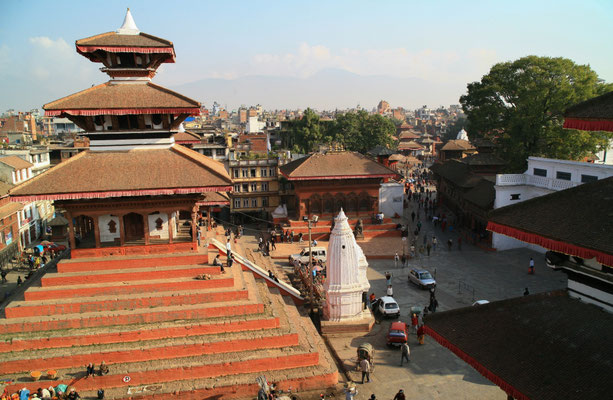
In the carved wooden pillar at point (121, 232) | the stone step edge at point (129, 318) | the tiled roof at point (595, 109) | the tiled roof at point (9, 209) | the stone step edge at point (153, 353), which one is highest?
the tiled roof at point (595, 109)

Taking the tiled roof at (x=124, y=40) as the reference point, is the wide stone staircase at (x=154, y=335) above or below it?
below

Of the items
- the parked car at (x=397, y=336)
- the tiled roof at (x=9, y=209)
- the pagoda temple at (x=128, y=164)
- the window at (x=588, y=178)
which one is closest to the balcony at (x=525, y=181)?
the window at (x=588, y=178)

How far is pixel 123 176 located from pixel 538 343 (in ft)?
43.3

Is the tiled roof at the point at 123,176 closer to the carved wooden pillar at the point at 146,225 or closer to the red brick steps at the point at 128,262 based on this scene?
the carved wooden pillar at the point at 146,225

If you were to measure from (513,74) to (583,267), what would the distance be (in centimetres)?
3564

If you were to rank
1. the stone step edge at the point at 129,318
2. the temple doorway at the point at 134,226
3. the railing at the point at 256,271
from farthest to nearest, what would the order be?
1. the railing at the point at 256,271
2. the temple doorway at the point at 134,226
3. the stone step edge at the point at 129,318

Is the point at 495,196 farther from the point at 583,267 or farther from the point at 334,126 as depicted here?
the point at 334,126

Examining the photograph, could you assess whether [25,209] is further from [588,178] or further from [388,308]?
[588,178]

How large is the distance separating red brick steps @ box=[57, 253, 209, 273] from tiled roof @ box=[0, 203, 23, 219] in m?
18.8

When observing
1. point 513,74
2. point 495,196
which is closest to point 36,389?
point 495,196

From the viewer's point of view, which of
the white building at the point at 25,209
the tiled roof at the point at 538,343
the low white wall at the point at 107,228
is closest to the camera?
the tiled roof at the point at 538,343

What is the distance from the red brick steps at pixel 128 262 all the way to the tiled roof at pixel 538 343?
10.4m

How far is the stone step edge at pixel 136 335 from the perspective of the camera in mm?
13141

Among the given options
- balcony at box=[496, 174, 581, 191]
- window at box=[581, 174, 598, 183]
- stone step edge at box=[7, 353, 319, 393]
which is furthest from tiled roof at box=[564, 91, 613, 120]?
balcony at box=[496, 174, 581, 191]
